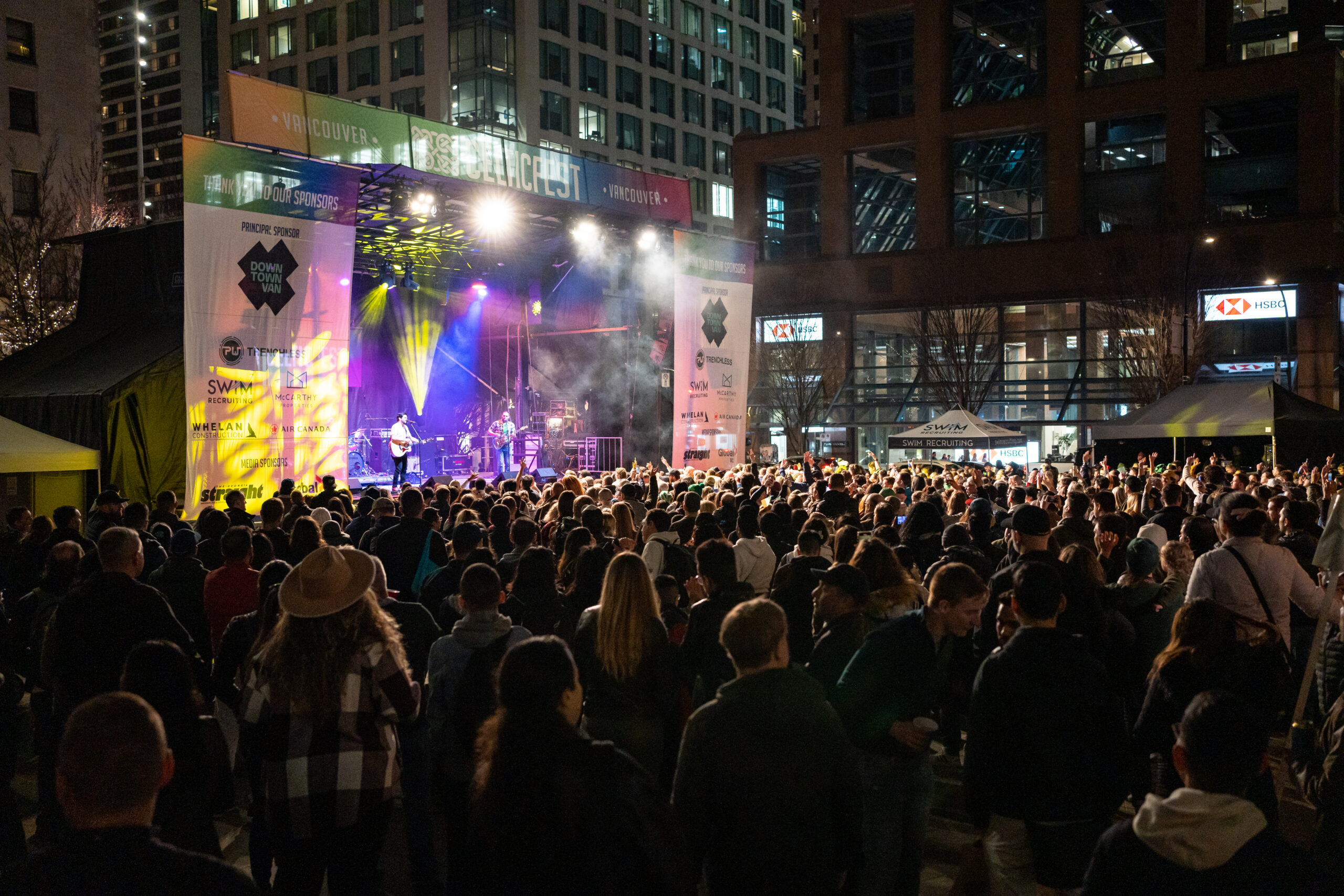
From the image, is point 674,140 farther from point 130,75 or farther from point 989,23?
point 130,75

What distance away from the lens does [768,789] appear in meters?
3.41

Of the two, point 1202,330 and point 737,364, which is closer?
point 737,364

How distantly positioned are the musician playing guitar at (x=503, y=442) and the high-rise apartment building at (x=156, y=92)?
2075 inches

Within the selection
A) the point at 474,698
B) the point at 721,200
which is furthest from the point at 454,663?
the point at 721,200

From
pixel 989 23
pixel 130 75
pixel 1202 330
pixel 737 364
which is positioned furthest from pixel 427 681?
pixel 130 75

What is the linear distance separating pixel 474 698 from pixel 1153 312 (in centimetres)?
3262

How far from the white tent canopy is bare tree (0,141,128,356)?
19296mm

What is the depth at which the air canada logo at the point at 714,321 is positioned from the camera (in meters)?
20.2

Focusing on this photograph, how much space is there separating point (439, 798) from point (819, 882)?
2138 millimetres

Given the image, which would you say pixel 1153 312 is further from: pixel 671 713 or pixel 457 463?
pixel 671 713

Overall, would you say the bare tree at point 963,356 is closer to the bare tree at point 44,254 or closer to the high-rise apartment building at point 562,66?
the bare tree at point 44,254

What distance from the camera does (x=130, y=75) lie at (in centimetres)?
11031

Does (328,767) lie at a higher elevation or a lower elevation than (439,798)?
higher

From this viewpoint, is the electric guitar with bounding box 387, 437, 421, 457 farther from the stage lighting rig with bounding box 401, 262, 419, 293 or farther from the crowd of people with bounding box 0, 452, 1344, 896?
the crowd of people with bounding box 0, 452, 1344, 896
